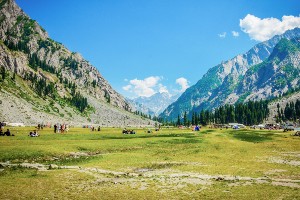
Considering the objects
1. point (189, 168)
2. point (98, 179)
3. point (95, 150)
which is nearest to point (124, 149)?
point (95, 150)

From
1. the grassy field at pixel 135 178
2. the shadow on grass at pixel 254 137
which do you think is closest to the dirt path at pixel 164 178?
the grassy field at pixel 135 178

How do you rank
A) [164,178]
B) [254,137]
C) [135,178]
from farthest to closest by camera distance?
[254,137] → [164,178] → [135,178]

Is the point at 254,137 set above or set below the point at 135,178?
above

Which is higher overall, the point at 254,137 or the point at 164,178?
the point at 254,137

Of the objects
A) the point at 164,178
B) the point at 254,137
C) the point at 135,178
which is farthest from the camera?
Result: the point at 254,137

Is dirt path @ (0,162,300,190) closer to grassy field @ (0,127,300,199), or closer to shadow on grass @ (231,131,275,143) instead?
grassy field @ (0,127,300,199)

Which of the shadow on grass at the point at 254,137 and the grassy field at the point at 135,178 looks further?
the shadow on grass at the point at 254,137

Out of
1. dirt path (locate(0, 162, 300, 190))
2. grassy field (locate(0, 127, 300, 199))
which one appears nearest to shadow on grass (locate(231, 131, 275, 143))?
grassy field (locate(0, 127, 300, 199))

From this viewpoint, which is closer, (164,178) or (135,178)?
(135,178)

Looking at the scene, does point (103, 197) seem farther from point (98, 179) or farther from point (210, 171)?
point (210, 171)

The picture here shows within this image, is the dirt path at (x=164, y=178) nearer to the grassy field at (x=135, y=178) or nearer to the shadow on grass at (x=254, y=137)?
the grassy field at (x=135, y=178)

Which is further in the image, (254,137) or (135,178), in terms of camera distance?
(254,137)

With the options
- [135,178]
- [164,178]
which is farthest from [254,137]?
[135,178]

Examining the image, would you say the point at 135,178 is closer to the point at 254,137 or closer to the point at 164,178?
the point at 164,178
